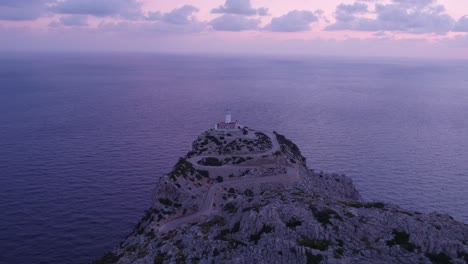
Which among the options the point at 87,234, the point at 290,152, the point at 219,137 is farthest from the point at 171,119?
the point at 87,234

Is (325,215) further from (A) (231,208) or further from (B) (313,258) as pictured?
(A) (231,208)

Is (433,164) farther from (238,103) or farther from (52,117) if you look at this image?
(52,117)

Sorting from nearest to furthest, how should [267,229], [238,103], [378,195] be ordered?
[267,229], [378,195], [238,103]

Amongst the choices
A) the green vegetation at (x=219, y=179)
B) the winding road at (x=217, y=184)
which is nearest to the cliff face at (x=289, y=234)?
the winding road at (x=217, y=184)

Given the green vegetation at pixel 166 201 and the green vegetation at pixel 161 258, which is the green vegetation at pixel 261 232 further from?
the green vegetation at pixel 166 201

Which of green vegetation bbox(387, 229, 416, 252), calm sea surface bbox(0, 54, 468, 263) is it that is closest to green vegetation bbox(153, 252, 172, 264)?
green vegetation bbox(387, 229, 416, 252)

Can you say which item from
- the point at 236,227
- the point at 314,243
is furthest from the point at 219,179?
the point at 314,243
